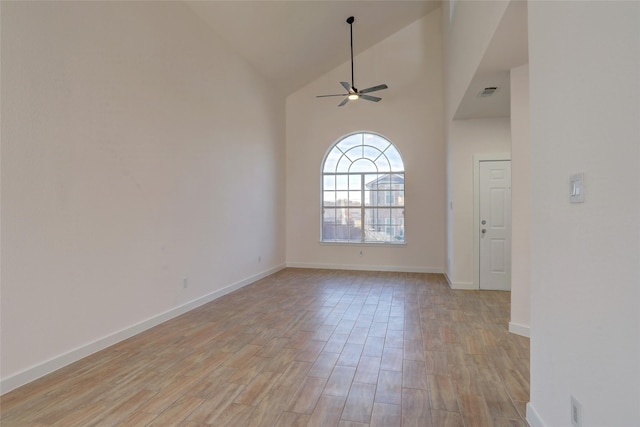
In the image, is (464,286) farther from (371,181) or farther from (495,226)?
(371,181)

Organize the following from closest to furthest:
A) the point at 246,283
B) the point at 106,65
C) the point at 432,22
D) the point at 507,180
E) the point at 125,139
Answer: the point at 106,65
the point at 125,139
the point at 507,180
the point at 246,283
the point at 432,22

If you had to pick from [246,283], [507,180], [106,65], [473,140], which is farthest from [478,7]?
[246,283]

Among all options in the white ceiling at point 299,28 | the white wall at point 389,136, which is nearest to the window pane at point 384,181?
the white wall at point 389,136

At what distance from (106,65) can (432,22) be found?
5.95 meters

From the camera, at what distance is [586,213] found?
1.35 meters

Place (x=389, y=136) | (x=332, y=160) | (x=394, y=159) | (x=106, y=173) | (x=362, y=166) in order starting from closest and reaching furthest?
(x=106, y=173) < (x=389, y=136) < (x=394, y=159) < (x=362, y=166) < (x=332, y=160)

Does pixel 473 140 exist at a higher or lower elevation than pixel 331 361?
higher

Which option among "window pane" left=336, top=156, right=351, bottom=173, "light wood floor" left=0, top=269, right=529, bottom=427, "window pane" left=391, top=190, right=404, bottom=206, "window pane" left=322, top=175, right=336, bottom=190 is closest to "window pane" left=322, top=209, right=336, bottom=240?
"window pane" left=322, top=175, right=336, bottom=190

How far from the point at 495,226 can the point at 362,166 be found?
118 inches

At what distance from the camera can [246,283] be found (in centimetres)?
573

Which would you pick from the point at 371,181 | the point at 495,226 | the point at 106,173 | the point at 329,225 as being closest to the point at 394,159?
the point at 371,181

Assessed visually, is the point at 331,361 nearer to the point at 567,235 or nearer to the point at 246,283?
the point at 567,235

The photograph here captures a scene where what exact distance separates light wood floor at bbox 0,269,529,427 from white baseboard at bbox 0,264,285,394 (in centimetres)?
6

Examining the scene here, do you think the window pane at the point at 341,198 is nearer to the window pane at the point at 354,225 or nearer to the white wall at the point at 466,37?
the window pane at the point at 354,225
